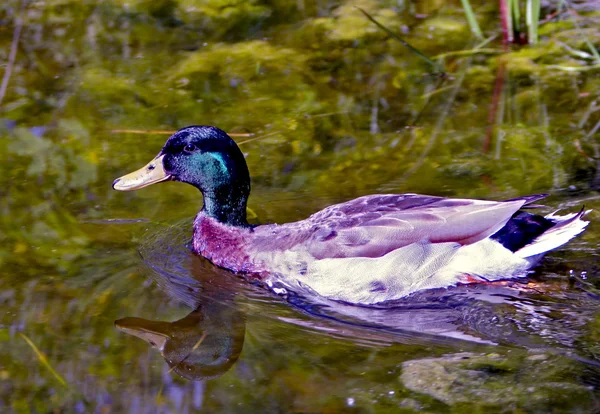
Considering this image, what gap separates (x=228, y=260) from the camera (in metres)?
5.24

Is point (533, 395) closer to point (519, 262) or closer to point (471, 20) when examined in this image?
point (519, 262)

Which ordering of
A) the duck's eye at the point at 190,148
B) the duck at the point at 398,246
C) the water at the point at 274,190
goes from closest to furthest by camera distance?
the water at the point at 274,190
the duck at the point at 398,246
the duck's eye at the point at 190,148

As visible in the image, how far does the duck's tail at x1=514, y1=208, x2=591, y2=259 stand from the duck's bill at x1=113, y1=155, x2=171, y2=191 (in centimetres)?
214

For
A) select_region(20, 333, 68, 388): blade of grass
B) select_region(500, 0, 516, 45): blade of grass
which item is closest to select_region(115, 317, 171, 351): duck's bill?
select_region(20, 333, 68, 388): blade of grass

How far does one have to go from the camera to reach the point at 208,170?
5.31 m

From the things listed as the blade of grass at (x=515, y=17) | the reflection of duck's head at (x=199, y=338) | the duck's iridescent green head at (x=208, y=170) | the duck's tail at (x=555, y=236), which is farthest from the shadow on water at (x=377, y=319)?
the blade of grass at (x=515, y=17)

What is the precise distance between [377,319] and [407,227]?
1.79 ft

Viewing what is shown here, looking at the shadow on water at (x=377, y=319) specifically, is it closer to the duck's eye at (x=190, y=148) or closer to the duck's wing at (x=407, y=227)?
Result: the duck's wing at (x=407, y=227)

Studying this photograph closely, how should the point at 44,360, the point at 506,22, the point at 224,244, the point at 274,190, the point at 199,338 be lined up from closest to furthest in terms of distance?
the point at 44,360, the point at 199,338, the point at 224,244, the point at 274,190, the point at 506,22

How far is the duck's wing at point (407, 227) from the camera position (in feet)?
15.8

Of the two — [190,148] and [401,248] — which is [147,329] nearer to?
[190,148]

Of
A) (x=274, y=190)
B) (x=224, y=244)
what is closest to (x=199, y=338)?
(x=224, y=244)

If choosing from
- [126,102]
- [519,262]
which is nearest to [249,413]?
[519,262]

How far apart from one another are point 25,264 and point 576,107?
423cm
